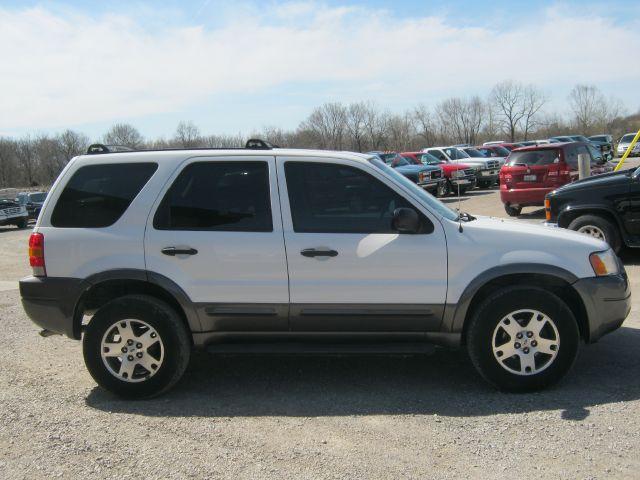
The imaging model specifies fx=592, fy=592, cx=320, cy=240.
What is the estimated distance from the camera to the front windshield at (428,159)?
82.4 feet

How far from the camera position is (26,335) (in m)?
6.55

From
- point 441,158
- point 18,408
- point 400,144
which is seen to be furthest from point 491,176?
point 400,144

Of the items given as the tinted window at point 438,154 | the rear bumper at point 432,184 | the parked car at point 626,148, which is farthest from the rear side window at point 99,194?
the parked car at point 626,148

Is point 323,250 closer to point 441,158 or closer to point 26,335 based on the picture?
point 26,335

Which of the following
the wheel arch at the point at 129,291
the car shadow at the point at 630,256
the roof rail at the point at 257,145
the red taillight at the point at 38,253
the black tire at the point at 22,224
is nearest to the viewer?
the wheel arch at the point at 129,291

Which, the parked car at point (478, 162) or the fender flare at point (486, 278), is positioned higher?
the parked car at point (478, 162)

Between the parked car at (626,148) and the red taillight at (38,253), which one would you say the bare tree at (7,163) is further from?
the red taillight at (38,253)

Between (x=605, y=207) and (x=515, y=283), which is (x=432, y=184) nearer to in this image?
(x=605, y=207)

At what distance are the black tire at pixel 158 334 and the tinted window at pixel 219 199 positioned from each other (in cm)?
62

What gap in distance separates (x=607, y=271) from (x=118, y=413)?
12.4 ft

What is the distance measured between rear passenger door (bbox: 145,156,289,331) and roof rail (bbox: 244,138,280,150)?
0.29 metres

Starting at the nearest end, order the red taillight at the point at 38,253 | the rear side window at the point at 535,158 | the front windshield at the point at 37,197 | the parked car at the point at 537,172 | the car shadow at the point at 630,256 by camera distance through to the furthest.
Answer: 1. the red taillight at the point at 38,253
2. the car shadow at the point at 630,256
3. the parked car at the point at 537,172
4. the rear side window at the point at 535,158
5. the front windshield at the point at 37,197

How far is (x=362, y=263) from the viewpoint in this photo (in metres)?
4.34

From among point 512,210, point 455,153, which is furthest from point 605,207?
point 455,153
